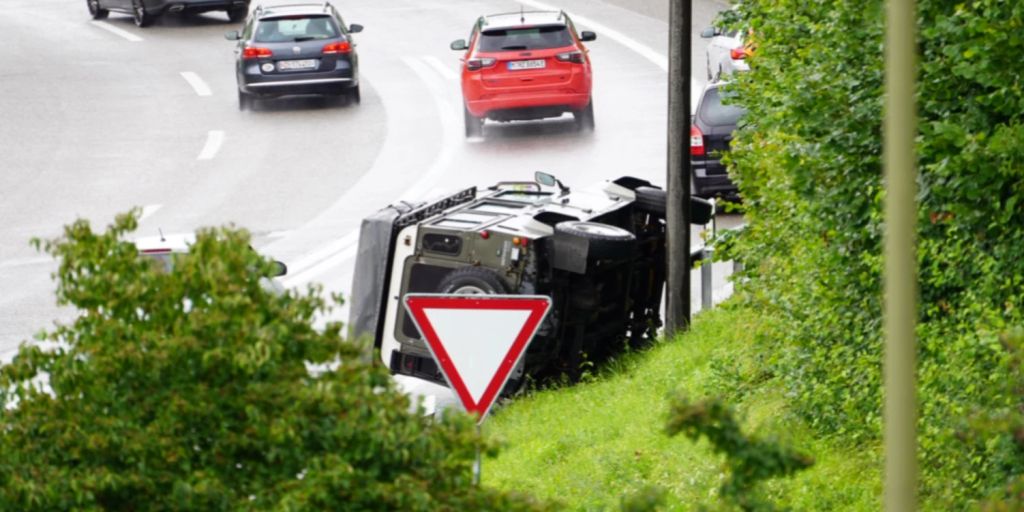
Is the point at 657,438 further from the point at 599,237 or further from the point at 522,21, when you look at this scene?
the point at 522,21

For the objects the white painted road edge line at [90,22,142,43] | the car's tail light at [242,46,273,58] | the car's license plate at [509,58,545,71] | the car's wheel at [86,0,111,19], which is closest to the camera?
the car's license plate at [509,58,545,71]

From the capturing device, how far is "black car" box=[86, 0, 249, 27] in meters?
38.2

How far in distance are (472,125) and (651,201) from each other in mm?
12715

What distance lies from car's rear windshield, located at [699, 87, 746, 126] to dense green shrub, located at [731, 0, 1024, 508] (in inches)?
374

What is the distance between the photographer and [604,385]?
1341 cm

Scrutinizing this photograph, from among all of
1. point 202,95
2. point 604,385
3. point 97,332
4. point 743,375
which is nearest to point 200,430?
point 97,332

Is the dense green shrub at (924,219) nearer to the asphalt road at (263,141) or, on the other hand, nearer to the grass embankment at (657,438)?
the grass embankment at (657,438)

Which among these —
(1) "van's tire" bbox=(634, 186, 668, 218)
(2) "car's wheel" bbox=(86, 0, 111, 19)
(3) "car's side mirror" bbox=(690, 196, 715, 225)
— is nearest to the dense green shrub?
(1) "van's tire" bbox=(634, 186, 668, 218)

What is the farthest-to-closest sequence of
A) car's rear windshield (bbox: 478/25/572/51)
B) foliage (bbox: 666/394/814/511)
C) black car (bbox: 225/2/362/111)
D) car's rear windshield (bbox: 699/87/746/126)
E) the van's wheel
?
black car (bbox: 225/2/362/111) → car's rear windshield (bbox: 478/25/572/51) → car's rear windshield (bbox: 699/87/746/126) → the van's wheel → foliage (bbox: 666/394/814/511)

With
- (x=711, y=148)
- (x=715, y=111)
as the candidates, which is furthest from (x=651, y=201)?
(x=715, y=111)

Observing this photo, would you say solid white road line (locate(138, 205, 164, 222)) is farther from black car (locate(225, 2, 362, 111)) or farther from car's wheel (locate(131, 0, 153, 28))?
car's wheel (locate(131, 0, 153, 28))

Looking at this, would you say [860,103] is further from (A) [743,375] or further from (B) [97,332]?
(B) [97,332]

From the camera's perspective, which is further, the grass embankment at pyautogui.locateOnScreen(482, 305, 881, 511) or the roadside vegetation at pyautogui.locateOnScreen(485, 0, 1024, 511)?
the grass embankment at pyautogui.locateOnScreen(482, 305, 881, 511)

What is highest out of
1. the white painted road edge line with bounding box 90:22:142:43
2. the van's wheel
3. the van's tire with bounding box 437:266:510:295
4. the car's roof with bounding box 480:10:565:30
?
the van's wheel
